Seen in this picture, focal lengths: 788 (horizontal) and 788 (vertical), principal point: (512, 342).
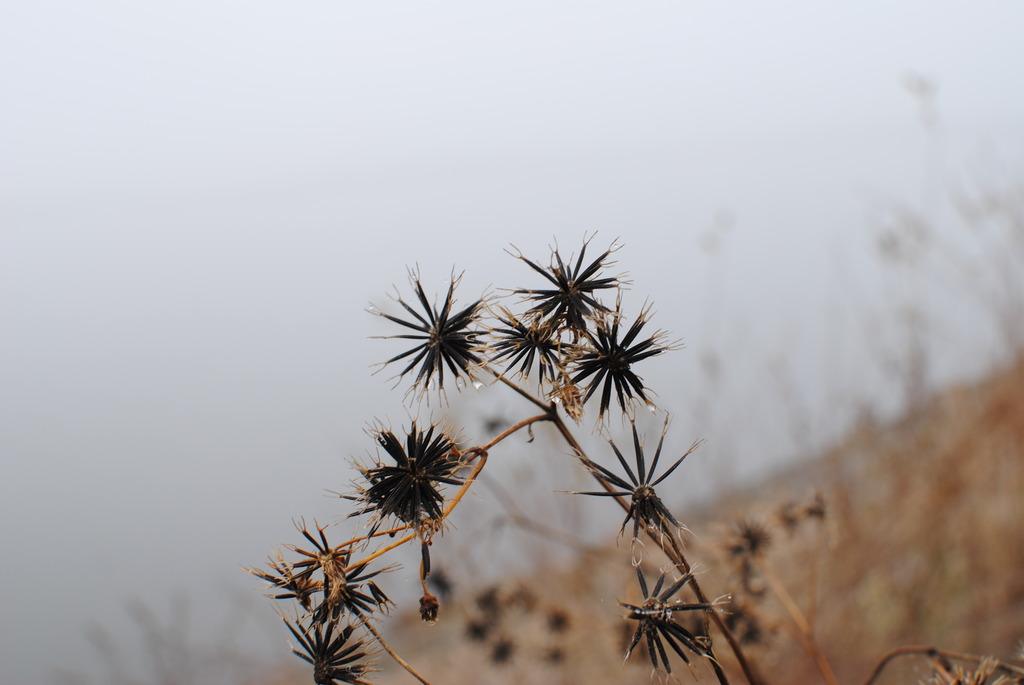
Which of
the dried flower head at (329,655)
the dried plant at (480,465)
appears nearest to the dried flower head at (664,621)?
the dried plant at (480,465)

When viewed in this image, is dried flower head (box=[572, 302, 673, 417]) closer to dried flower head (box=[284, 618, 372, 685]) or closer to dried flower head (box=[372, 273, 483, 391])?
dried flower head (box=[372, 273, 483, 391])

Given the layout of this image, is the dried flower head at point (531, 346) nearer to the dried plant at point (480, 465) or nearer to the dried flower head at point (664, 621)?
the dried plant at point (480, 465)

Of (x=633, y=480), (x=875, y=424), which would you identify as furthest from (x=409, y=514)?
(x=875, y=424)

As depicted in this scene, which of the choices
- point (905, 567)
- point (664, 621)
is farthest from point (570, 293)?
point (905, 567)

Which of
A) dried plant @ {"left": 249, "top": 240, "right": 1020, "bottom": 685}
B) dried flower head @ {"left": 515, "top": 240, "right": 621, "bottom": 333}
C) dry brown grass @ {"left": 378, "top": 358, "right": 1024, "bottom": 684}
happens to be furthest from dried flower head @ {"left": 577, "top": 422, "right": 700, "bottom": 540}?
dry brown grass @ {"left": 378, "top": 358, "right": 1024, "bottom": 684}

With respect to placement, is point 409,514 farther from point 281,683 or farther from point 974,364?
point 281,683

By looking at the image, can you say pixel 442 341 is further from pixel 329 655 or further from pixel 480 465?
pixel 329 655
